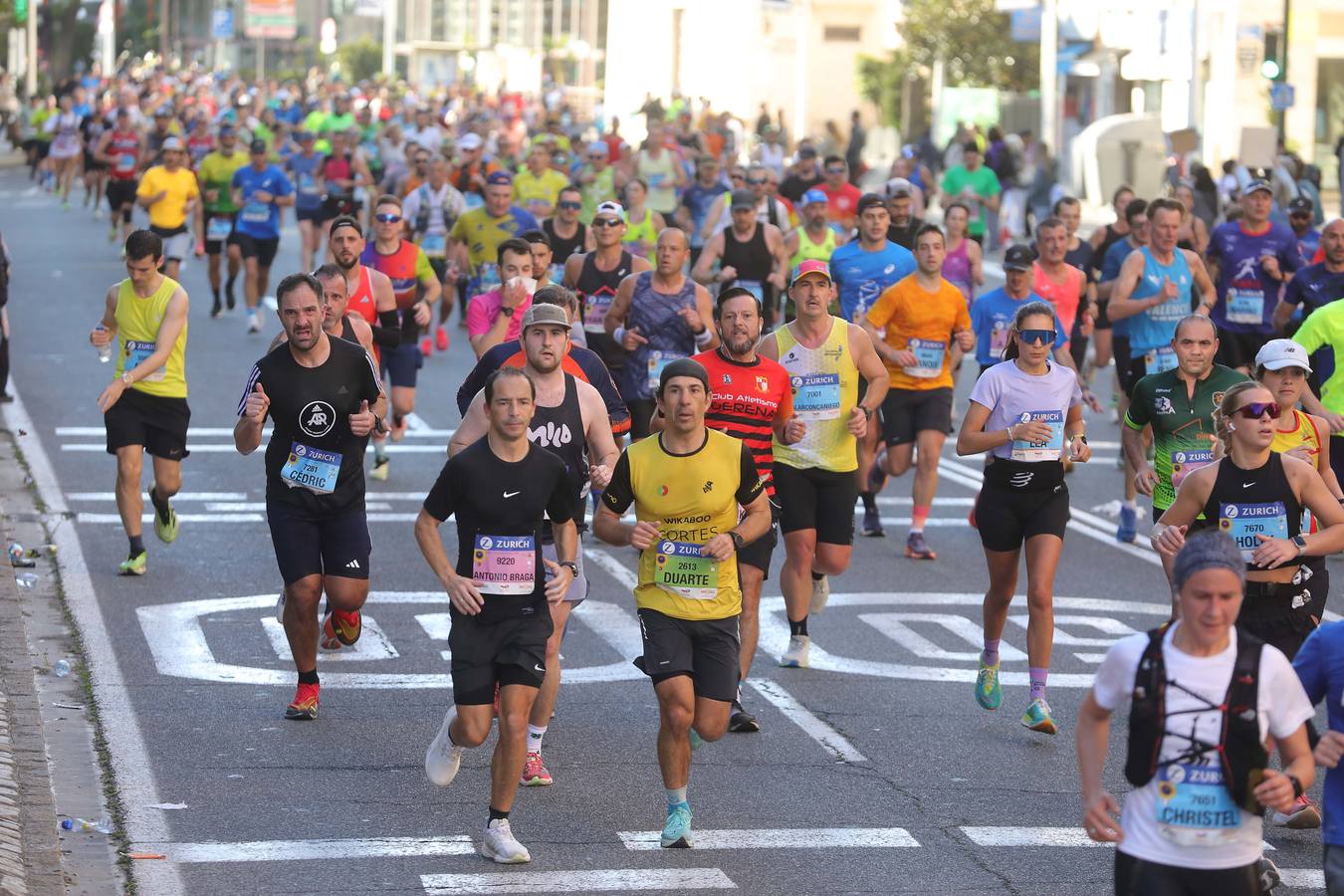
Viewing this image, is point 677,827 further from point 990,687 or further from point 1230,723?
point 1230,723

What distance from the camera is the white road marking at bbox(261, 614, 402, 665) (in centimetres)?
1091

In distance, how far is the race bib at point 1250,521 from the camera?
316 inches

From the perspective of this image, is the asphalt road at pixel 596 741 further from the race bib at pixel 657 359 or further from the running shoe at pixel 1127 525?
the race bib at pixel 657 359

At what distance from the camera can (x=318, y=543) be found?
31.9 ft

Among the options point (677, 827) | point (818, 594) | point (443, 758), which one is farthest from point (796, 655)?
point (443, 758)

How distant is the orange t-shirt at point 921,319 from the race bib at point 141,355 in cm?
410

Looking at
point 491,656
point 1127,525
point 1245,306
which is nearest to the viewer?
point 491,656

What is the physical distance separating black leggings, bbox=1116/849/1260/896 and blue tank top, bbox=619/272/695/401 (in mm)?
7253

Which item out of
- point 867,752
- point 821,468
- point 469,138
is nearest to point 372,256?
point 821,468

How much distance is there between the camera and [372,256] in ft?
51.4

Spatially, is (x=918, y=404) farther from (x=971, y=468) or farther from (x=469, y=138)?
(x=469, y=138)

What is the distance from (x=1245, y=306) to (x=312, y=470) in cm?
836

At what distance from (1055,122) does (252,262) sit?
2706 cm

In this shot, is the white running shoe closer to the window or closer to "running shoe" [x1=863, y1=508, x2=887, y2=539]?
"running shoe" [x1=863, y1=508, x2=887, y2=539]
